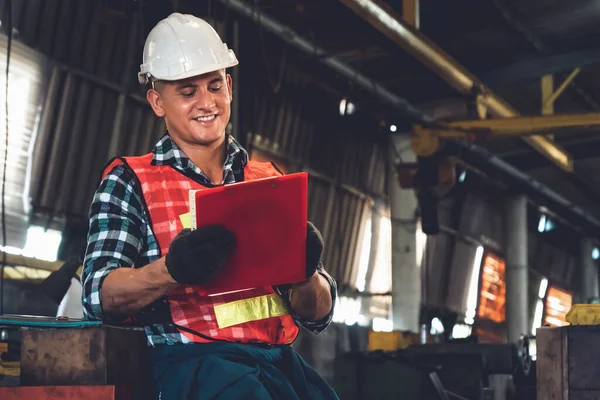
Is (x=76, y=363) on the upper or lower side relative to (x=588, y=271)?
lower

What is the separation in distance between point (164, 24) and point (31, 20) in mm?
4158

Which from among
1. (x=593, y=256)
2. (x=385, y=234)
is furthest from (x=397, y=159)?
(x=593, y=256)

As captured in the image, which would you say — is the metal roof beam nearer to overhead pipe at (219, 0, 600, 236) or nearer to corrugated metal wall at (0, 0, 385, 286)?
overhead pipe at (219, 0, 600, 236)

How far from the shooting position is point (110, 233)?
2.21m

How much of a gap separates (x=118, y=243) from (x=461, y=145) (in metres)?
9.92

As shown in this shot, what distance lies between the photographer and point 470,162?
1346 centimetres

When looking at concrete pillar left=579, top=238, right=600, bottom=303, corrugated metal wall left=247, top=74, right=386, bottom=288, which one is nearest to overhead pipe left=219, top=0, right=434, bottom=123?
corrugated metal wall left=247, top=74, right=386, bottom=288

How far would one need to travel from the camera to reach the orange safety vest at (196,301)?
224cm

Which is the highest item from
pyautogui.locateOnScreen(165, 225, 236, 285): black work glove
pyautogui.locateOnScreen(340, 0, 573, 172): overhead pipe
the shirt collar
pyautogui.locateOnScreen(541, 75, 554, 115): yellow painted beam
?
pyautogui.locateOnScreen(541, 75, 554, 115): yellow painted beam

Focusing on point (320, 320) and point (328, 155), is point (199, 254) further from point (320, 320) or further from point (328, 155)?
point (328, 155)

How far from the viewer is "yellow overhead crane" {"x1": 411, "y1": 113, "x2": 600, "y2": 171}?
10.5 metres

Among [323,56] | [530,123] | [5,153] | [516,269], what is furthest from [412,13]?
[516,269]

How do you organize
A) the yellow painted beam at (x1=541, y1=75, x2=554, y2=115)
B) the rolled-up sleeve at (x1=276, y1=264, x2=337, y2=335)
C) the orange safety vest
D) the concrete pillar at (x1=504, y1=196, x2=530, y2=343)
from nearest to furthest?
the orange safety vest → the rolled-up sleeve at (x1=276, y1=264, x2=337, y2=335) → the yellow painted beam at (x1=541, y1=75, x2=554, y2=115) → the concrete pillar at (x1=504, y1=196, x2=530, y2=343)

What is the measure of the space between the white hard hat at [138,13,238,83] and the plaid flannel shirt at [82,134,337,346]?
322mm
